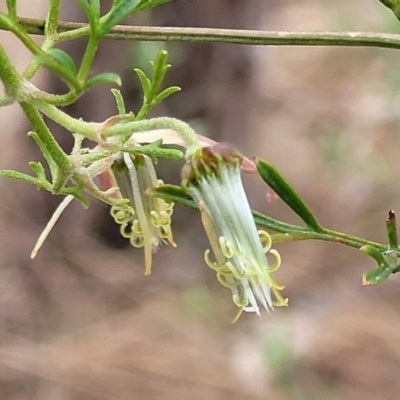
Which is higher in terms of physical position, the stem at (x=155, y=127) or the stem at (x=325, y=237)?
the stem at (x=155, y=127)

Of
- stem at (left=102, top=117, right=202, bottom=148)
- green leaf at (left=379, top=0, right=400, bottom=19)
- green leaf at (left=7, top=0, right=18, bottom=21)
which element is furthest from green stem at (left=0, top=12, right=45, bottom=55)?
green leaf at (left=379, top=0, right=400, bottom=19)

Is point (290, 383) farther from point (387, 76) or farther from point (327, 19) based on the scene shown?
point (327, 19)

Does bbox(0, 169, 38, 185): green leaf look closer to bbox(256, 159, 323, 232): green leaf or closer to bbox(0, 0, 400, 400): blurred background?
bbox(256, 159, 323, 232): green leaf

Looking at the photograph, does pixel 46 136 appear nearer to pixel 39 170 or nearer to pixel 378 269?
pixel 39 170

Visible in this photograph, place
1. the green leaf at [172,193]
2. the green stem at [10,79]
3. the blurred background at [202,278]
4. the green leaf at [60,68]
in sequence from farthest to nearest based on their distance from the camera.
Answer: the blurred background at [202,278] → the green leaf at [172,193] → the green stem at [10,79] → the green leaf at [60,68]

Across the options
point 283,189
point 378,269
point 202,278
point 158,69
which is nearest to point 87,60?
point 158,69

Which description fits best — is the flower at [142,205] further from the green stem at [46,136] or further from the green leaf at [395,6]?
the green leaf at [395,6]

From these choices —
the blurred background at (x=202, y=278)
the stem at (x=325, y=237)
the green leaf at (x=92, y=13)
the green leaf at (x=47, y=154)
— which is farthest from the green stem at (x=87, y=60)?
the blurred background at (x=202, y=278)
